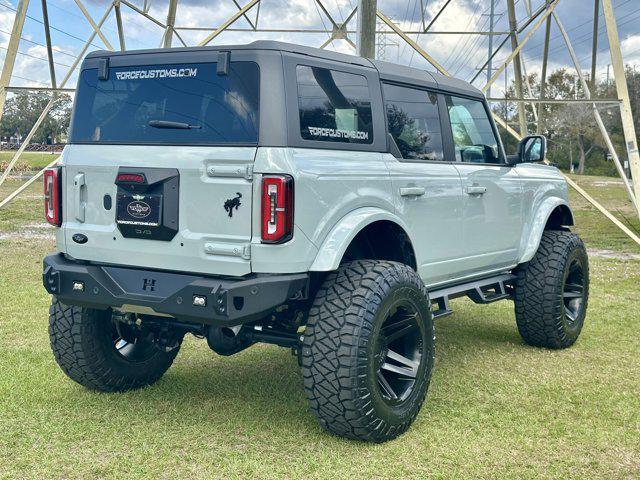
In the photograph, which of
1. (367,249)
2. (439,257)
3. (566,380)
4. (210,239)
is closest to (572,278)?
(566,380)

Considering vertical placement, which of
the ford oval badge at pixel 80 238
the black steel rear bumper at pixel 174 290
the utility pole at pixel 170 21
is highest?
the utility pole at pixel 170 21

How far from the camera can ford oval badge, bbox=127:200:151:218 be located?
13.9 ft

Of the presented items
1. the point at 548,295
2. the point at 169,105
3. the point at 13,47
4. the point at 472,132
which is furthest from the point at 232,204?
the point at 13,47

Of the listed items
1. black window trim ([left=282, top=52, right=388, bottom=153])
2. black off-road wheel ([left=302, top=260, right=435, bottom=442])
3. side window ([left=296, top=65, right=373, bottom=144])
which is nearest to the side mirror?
black window trim ([left=282, top=52, right=388, bottom=153])

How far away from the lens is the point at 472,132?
Answer: 5.90 m

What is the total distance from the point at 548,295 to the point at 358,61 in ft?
9.06

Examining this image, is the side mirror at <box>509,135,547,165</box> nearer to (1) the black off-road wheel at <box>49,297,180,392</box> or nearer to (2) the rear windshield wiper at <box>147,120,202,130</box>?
(2) the rear windshield wiper at <box>147,120,202,130</box>

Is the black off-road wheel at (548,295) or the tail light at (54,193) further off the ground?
the tail light at (54,193)

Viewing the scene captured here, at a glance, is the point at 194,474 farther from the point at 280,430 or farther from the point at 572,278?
the point at 572,278

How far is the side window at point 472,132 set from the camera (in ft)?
18.6

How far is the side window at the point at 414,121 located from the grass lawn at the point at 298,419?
5.37ft

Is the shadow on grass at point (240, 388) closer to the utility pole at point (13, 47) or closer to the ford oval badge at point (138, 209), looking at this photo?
the ford oval badge at point (138, 209)

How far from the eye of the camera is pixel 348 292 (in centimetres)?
419

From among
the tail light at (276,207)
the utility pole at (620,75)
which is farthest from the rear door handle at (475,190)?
the utility pole at (620,75)
